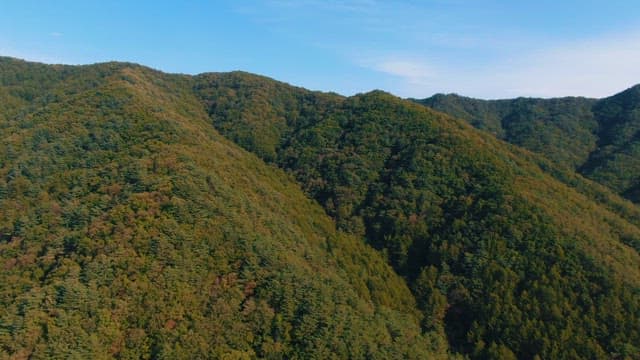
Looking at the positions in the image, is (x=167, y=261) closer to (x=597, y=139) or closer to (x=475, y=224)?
(x=475, y=224)

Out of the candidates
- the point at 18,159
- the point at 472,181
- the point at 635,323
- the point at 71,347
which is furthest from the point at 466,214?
the point at 18,159

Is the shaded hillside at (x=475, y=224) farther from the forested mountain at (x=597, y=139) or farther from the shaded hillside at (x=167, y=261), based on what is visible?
the forested mountain at (x=597, y=139)

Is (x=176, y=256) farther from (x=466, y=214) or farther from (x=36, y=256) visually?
(x=466, y=214)

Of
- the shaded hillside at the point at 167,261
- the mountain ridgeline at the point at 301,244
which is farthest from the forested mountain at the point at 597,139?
the shaded hillside at the point at 167,261

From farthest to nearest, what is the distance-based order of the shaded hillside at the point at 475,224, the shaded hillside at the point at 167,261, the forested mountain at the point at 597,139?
the forested mountain at the point at 597,139
the shaded hillside at the point at 475,224
the shaded hillside at the point at 167,261

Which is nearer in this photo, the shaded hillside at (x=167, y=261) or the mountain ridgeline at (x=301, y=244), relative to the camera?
the shaded hillside at (x=167, y=261)

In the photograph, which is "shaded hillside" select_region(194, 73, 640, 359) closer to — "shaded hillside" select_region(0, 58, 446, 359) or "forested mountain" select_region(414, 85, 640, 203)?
"shaded hillside" select_region(0, 58, 446, 359)
